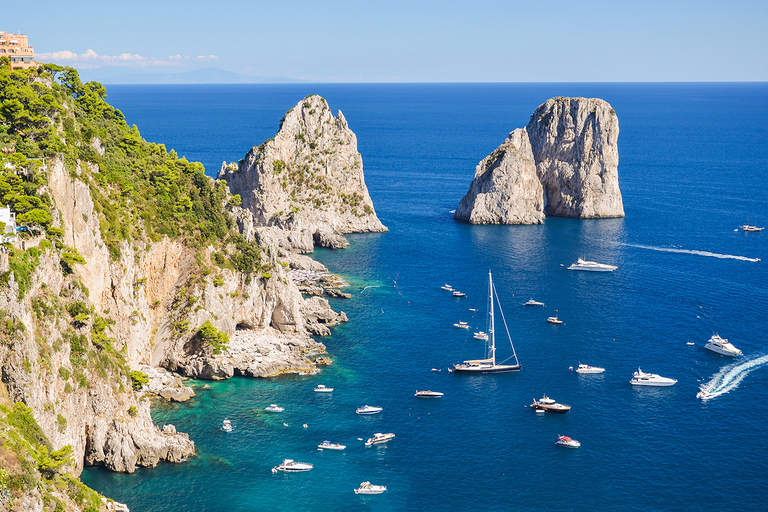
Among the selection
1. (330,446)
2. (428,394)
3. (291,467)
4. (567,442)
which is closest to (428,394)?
(428,394)

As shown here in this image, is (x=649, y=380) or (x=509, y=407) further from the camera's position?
(x=649, y=380)

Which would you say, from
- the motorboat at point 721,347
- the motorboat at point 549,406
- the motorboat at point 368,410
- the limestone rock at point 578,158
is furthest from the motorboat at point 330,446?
the limestone rock at point 578,158

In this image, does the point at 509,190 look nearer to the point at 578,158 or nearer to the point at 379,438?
the point at 578,158

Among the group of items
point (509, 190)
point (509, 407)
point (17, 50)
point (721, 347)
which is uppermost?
point (17, 50)

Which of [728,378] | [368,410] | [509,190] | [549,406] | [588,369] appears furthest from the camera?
[509,190]

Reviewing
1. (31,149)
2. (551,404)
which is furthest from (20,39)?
(551,404)

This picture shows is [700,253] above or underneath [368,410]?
above
